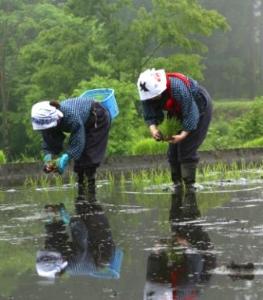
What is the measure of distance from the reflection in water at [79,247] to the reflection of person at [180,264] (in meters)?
0.19

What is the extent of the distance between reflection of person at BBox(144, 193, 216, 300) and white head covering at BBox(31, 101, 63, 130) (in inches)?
95.9

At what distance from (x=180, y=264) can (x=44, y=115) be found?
361cm

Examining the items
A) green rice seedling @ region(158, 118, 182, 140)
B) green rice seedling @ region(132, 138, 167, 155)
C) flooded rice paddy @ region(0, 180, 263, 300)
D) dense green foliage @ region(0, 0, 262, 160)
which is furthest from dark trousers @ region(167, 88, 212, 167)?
dense green foliage @ region(0, 0, 262, 160)

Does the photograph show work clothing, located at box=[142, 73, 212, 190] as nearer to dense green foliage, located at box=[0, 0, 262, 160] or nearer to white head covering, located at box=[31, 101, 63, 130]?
white head covering, located at box=[31, 101, 63, 130]

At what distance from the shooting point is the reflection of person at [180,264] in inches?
102

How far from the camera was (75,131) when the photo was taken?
22.1ft

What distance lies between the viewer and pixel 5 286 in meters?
2.83

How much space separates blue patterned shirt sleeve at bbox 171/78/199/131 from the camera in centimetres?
623

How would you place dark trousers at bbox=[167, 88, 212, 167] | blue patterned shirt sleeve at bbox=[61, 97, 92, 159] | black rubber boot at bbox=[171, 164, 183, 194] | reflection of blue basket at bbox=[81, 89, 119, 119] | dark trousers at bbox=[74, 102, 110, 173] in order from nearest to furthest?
dark trousers at bbox=[167, 88, 212, 167] → blue patterned shirt sleeve at bbox=[61, 97, 92, 159] → black rubber boot at bbox=[171, 164, 183, 194] → dark trousers at bbox=[74, 102, 110, 173] → reflection of blue basket at bbox=[81, 89, 119, 119]

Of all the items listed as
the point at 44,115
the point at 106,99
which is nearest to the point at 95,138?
the point at 106,99

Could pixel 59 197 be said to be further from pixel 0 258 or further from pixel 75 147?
pixel 0 258

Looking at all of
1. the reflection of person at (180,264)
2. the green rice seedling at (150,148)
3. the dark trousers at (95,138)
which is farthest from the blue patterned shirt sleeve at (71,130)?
the green rice seedling at (150,148)

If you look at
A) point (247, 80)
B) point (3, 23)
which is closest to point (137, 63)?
point (3, 23)

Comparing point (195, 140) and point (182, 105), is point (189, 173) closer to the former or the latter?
point (195, 140)
